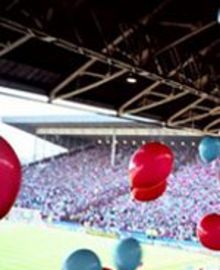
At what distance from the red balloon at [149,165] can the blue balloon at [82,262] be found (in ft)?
2.72

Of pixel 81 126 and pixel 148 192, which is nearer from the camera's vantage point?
pixel 148 192

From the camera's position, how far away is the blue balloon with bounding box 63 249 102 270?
15.2 feet

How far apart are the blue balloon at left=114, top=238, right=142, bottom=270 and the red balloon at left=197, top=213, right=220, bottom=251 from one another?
0.74m

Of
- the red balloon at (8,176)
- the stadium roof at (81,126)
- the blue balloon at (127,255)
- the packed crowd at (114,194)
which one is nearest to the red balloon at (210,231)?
the blue balloon at (127,255)

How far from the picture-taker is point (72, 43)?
464 centimetres

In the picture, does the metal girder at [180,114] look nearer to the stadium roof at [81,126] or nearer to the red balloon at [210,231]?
the red balloon at [210,231]

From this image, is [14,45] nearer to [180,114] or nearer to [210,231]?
[210,231]

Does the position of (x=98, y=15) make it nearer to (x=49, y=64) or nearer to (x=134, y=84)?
(x=49, y=64)

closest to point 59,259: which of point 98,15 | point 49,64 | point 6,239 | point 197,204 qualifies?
point 6,239

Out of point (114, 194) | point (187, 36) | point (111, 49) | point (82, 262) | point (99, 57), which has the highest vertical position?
point (114, 194)

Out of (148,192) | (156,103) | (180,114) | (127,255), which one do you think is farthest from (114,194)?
(148,192)

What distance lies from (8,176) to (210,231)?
3.59m

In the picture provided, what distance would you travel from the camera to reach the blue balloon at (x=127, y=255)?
5715mm

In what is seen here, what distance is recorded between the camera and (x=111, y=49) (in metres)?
5.20
